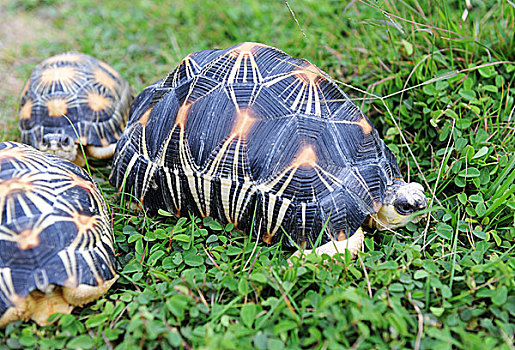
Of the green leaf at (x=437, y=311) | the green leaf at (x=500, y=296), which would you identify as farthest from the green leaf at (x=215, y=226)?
the green leaf at (x=500, y=296)

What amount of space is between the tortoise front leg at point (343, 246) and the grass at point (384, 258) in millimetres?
51

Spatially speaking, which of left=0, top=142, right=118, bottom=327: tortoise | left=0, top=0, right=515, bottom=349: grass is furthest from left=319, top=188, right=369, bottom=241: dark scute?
left=0, top=142, right=118, bottom=327: tortoise

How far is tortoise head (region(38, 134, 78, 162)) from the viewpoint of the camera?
3340 mm

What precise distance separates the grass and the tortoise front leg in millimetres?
51

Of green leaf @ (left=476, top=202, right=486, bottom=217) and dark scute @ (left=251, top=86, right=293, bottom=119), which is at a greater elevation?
dark scute @ (left=251, top=86, right=293, bottom=119)

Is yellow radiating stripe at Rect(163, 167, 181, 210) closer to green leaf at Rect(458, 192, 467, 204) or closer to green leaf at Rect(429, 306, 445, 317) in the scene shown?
green leaf at Rect(429, 306, 445, 317)

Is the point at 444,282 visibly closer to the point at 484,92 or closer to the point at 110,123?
the point at 484,92

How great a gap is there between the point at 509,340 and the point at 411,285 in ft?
1.50

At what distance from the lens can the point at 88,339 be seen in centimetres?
207

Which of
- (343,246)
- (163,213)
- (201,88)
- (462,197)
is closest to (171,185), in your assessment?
(163,213)

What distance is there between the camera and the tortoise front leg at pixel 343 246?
95.1 inches

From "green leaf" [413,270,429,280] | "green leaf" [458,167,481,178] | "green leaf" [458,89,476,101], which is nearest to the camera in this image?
"green leaf" [413,270,429,280]

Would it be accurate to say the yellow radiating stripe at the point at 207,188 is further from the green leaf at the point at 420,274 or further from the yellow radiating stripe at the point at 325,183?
the green leaf at the point at 420,274

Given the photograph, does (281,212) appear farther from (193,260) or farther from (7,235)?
(7,235)
